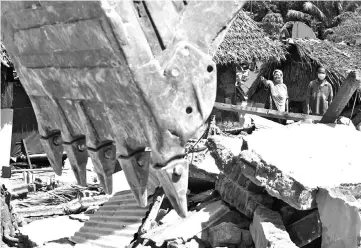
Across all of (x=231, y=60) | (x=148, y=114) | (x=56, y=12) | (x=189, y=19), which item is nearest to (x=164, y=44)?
(x=189, y=19)

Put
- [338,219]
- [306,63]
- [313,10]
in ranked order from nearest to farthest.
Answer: [338,219]
[306,63]
[313,10]

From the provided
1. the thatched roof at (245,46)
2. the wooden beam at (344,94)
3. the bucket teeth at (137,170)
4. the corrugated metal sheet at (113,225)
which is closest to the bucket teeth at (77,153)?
the bucket teeth at (137,170)

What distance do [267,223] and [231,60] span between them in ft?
29.0

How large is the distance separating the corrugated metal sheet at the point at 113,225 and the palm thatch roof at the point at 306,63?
7.83 m

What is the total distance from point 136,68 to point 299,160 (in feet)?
16.1

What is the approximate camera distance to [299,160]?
254 inches

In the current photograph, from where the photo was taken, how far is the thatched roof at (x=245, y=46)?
579 inches

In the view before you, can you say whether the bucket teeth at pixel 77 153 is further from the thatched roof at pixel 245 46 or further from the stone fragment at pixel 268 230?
the thatched roof at pixel 245 46

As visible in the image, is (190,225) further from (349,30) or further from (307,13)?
(307,13)

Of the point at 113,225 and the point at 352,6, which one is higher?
the point at 352,6

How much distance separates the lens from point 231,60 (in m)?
14.7

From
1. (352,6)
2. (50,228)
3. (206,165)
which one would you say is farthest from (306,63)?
(352,6)

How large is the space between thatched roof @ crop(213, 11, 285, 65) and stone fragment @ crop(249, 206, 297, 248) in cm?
821

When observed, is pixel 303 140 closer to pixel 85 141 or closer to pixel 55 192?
pixel 85 141
